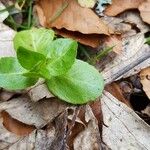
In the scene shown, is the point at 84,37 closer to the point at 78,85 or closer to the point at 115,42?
the point at 115,42

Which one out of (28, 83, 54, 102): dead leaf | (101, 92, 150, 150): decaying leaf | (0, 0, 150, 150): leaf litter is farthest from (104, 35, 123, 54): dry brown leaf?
(28, 83, 54, 102): dead leaf

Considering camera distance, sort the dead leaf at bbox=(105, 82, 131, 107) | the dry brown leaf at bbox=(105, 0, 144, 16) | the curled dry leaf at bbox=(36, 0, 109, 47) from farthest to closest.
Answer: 1. the dry brown leaf at bbox=(105, 0, 144, 16)
2. the curled dry leaf at bbox=(36, 0, 109, 47)
3. the dead leaf at bbox=(105, 82, 131, 107)

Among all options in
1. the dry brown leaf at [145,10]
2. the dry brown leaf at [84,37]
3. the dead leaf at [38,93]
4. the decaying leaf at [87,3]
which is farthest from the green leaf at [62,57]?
the dry brown leaf at [145,10]

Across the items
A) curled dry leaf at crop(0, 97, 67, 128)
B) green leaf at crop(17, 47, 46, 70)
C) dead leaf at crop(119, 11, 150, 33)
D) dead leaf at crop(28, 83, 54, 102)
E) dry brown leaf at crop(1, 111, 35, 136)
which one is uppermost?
green leaf at crop(17, 47, 46, 70)

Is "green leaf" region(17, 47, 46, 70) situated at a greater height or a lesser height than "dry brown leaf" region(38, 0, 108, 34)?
greater

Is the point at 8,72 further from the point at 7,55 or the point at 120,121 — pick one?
the point at 120,121

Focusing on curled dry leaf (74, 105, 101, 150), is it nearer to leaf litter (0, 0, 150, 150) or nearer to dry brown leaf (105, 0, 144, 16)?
leaf litter (0, 0, 150, 150)
